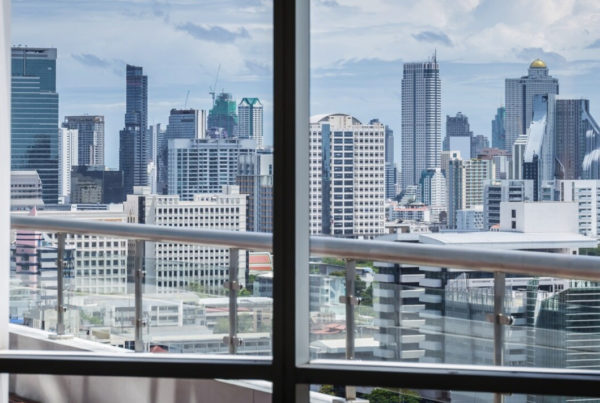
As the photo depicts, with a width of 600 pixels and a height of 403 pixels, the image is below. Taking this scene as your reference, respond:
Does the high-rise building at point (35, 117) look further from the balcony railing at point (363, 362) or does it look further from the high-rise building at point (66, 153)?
the balcony railing at point (363, 362)

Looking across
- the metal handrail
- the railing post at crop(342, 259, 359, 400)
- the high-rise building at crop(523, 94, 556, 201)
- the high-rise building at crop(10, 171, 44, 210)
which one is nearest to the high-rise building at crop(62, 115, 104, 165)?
the high-rise building at crop(10, 171, 44, 210)

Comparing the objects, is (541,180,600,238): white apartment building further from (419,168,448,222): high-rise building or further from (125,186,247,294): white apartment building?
(125,186,247,294): white apartment building

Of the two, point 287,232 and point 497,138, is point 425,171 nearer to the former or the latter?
point 497,138

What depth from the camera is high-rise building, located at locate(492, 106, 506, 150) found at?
2957 millimetres

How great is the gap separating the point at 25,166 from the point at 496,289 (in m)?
2.02

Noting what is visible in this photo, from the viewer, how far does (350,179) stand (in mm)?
3211

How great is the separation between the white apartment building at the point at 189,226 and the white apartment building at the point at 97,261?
0.43 feet

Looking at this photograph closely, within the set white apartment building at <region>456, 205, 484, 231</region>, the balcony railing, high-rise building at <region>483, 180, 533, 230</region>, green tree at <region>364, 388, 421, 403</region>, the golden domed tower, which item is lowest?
green tree at <region>364, 388, 421, 403</region>

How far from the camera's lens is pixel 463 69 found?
313 cm

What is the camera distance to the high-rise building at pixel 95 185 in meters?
3.27

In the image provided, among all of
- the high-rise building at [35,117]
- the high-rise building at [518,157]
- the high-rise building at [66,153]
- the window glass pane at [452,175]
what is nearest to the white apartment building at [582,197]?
the window glass pane at [452,175]

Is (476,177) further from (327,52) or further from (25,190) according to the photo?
(25,190)

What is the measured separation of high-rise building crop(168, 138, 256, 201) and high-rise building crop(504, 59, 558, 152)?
1085mm

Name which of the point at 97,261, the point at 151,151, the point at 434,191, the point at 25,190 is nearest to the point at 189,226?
the point at 151,151
